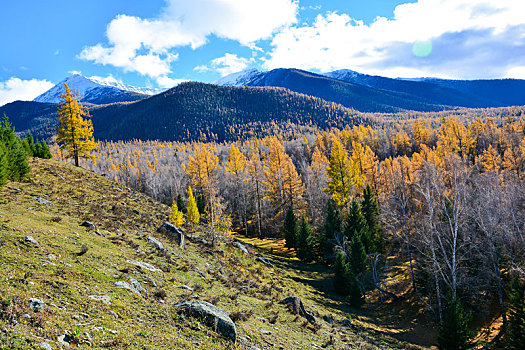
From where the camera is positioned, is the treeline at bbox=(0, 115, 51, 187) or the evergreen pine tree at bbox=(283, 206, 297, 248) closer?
the treeline at bbox=(0, 115, 51, 187)

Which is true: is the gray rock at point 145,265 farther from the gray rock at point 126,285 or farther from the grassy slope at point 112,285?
the gray rock at point 126,285

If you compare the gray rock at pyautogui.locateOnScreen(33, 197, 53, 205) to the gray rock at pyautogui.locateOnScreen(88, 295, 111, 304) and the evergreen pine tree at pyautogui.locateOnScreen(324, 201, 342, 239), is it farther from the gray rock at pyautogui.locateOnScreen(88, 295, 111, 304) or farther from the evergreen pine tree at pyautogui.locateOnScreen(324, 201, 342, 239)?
the evergreen pine tree at pyautogui.locateOnScreen(324, 201, 342, 239)

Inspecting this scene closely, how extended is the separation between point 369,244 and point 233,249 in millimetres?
18503

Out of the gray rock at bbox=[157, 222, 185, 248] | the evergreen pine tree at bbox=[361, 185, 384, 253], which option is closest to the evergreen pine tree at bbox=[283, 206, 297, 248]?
the evergreen pine tree at bbox=[361, 185, 384, 253]

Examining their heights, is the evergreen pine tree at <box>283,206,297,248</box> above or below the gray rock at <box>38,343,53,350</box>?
below

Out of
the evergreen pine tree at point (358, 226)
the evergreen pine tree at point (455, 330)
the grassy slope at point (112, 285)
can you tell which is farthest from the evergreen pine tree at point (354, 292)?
the evergreen pine tree at point (455, 330)

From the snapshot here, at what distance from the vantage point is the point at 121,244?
16.1 meters

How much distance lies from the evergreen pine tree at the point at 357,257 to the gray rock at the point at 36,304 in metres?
29.3

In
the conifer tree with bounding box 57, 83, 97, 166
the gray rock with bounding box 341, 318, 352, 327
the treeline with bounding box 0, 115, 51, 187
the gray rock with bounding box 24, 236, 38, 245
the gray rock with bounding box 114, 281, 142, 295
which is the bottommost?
the gray rock with bounding box 341, 318, 352, 327

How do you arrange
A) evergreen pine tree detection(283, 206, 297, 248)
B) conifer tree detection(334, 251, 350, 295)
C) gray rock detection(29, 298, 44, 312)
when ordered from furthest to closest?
evergreen pine tree detection(283, 206, 297, 248) → conifer tree detection(334, 251, 350, 295) → gray rock detection(29, 298, 44, 312)

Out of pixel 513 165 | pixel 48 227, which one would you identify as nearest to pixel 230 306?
pixel 48 227

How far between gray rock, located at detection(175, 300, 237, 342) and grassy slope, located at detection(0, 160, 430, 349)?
1.04 ft

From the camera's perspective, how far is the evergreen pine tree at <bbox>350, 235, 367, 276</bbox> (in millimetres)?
30891

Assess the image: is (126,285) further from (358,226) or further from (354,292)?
(358,226)
